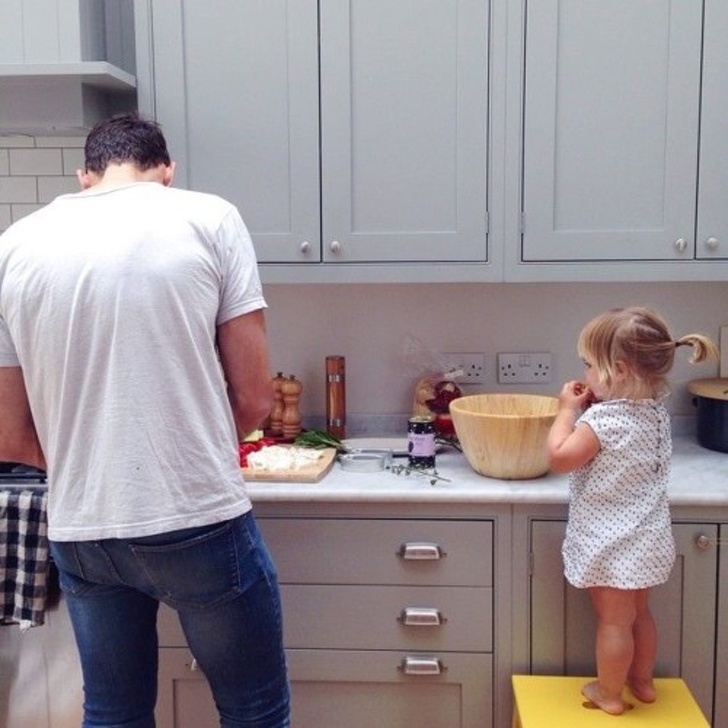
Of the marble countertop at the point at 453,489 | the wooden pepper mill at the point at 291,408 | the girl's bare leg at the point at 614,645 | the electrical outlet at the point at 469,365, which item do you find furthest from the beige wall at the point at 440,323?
the girl's bare leg at the point at 614,645

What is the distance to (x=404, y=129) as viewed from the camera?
216 centimetres

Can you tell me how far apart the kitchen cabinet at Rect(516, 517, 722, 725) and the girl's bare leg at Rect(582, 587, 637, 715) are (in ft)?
0.52

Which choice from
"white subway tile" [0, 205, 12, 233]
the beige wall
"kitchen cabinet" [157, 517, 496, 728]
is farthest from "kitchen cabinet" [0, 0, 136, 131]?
"kitchen cabinet" [157, 517, 496, 728]

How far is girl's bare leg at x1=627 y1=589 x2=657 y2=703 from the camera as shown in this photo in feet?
5.92

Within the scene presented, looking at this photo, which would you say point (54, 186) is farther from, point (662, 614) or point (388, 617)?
point (662, 614)

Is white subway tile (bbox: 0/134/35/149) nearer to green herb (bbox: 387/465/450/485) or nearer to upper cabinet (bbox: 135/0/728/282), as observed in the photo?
upper cabinet (bbox: 135/0/728/282)

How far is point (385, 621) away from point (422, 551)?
0.19 m

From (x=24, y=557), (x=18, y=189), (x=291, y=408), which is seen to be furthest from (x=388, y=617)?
(x=18, y=189)

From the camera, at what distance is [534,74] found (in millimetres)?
2109

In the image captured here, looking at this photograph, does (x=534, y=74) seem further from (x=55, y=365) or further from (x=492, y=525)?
(x=55, y=365)

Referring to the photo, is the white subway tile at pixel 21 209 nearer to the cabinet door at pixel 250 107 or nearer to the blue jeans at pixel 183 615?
the cabinet door at pixel 250 107

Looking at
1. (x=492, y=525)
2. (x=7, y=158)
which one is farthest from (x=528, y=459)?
(x=7, y=158)

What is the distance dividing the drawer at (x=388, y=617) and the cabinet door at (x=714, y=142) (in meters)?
1.01

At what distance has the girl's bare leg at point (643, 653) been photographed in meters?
1.81
